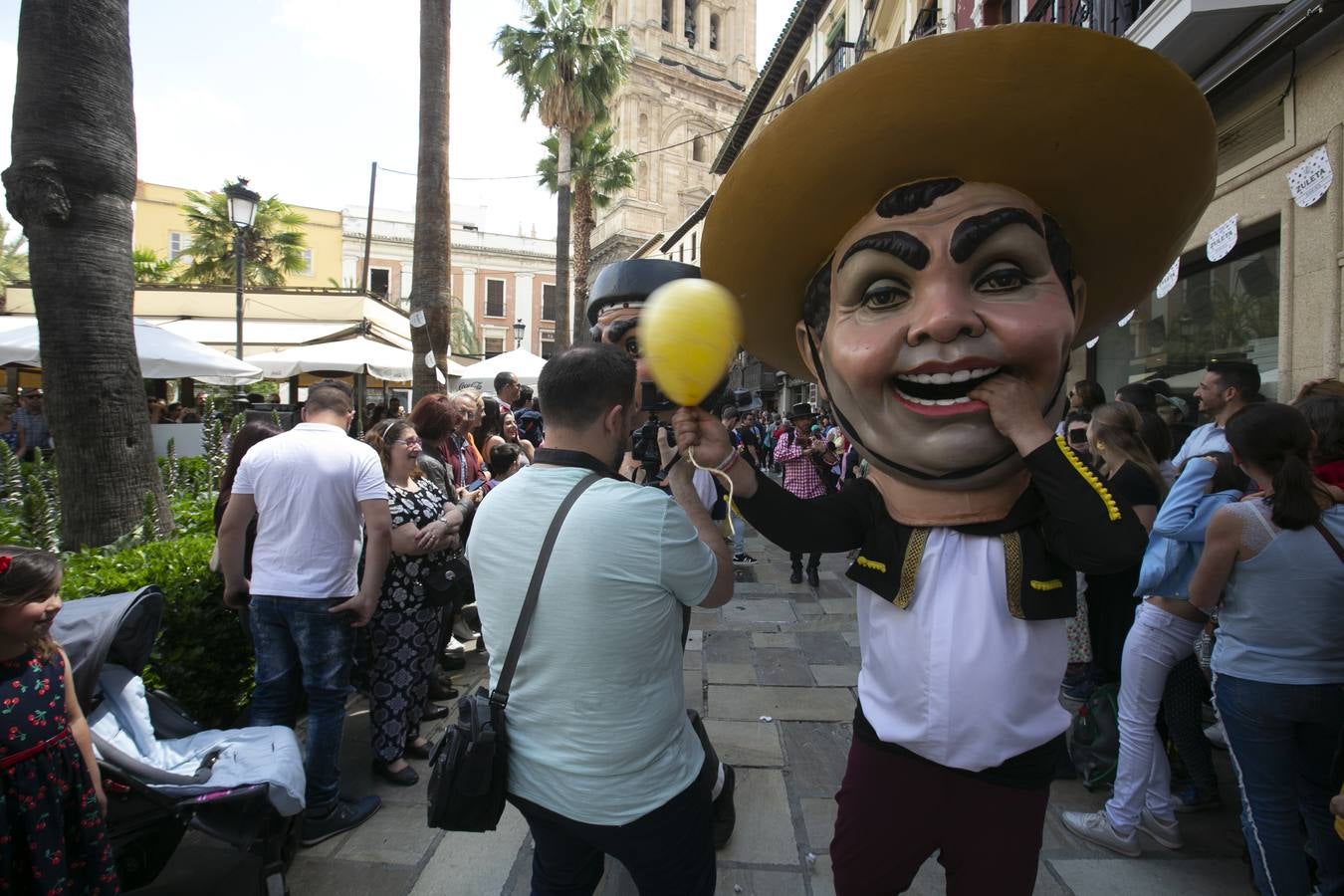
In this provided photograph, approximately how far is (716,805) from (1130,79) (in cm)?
252

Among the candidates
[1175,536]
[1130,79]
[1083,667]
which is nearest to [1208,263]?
[1083,667]

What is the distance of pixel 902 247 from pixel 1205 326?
20.4ft

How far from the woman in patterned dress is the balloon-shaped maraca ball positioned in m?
1.96

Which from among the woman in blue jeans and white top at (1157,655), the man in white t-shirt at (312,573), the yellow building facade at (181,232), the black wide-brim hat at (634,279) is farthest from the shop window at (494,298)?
the woman in blue jeans and white top at (1157,655)

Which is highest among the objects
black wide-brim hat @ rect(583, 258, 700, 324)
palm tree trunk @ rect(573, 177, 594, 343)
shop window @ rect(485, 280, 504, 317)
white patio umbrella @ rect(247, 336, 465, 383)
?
shop window @ rect(485, 280, 504, 317)

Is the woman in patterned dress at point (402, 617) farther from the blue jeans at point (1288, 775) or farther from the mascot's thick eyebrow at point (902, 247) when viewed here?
the blue jeans at point (1288, 775)

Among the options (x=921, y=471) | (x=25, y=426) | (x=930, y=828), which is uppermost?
(x=25, y=426)

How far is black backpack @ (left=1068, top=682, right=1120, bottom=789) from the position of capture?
9.27ft

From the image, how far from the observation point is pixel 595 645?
1463 mm

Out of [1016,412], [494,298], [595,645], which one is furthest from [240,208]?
[494,298]

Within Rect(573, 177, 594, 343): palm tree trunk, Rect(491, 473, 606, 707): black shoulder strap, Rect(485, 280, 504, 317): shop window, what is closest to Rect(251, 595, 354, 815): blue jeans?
Rect(491, 473, 606, 707): black shoulder strap

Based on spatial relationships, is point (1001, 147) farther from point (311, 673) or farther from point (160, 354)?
point (160, 354)

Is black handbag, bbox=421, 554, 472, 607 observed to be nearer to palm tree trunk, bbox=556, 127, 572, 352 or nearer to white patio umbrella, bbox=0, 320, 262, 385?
white patio umbrella, bbox=0, 320, 262, 385

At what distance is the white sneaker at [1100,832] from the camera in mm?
2426
